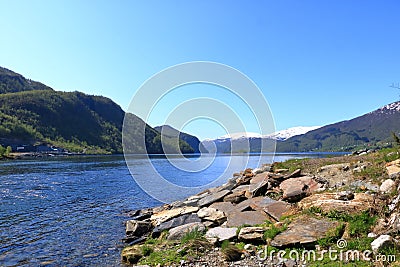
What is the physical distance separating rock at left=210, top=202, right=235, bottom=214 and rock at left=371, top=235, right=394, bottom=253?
8.18 metres

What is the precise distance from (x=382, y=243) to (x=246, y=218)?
6.46 m

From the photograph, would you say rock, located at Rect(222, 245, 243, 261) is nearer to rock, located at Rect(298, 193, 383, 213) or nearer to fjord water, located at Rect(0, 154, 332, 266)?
rock, located at Rect(298, 193, 383, 213)

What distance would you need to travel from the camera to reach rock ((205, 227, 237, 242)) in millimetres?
11889

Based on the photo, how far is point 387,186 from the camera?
12.6 m

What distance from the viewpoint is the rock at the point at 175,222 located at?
16.0m

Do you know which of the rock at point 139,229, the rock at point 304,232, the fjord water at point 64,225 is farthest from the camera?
the rock at point 139,229

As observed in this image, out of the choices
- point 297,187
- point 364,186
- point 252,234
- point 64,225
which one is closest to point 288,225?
point 252,234

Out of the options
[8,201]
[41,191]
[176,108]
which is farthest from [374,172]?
[41,191]

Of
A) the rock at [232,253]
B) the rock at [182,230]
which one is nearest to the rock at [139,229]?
the rock at [182,230]

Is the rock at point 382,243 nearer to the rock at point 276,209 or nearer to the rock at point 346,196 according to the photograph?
the rock at point 346,196

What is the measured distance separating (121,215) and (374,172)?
18835mm

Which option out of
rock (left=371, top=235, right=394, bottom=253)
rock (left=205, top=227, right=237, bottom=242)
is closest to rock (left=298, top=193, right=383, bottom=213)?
rock (left=371, top=235, right=394, bottom=253)

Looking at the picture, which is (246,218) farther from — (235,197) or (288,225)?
(235,197)

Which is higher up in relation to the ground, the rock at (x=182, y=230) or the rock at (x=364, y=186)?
the rock at (x=364, y=186)
